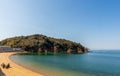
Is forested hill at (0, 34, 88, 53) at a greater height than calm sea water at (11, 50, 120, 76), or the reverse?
forested hill at (0, 34, 88, 53)

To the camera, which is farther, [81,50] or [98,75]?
[81,50]

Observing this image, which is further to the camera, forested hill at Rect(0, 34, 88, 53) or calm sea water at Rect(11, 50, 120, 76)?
forested hill at Rect(0, 34, 88, 53)

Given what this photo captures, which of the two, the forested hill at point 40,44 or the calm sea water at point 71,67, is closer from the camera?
the calm sea water at point 71,67

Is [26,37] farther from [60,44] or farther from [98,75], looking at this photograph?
[98,75]

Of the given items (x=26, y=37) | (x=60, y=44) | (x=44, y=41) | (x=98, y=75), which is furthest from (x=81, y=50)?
(x=98, y=75)

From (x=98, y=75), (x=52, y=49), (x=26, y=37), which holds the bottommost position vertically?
(x=98, y=75)

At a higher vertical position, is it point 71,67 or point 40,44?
point 40,44

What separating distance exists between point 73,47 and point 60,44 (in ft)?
48.3

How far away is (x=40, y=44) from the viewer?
147 metres

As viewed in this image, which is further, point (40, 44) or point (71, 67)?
point (40, 44)

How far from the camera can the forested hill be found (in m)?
142

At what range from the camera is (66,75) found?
2745cm

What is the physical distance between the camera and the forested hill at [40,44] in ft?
467

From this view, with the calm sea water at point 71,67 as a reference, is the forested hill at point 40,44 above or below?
above
